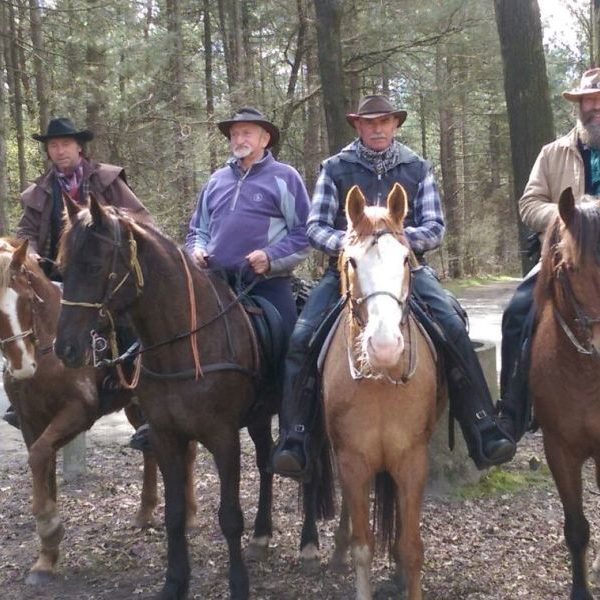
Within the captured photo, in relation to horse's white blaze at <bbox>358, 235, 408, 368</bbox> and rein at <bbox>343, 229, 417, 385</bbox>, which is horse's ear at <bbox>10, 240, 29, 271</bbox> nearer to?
rein at <bbox>343, 229, 417, 385</bbox>

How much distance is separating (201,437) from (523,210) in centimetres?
245

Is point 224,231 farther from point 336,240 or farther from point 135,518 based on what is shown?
point 135,518

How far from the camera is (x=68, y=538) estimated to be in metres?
5.52

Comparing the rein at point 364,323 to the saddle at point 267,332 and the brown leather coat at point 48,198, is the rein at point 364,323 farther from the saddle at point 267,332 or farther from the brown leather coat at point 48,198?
the brown leather coat at point 48,198

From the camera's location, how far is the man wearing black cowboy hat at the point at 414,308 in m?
4.17

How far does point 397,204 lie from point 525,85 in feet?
15.9

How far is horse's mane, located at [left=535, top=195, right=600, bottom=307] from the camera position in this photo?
3471 millimetres

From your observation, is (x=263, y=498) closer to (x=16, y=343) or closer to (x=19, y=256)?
(x=16, y=343)

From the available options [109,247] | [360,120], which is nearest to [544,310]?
[360,120]

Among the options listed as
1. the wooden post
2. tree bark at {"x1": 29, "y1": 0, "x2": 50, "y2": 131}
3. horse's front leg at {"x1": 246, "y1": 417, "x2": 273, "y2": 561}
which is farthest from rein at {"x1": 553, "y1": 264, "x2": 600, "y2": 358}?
tree bark at {"x1": 29, "y1": 0, "x2": 50, "y2": 131}

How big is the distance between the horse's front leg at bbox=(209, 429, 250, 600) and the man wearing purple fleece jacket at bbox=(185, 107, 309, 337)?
0.98 metres

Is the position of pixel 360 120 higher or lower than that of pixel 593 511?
higher

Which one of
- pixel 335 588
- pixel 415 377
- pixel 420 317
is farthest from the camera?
pixel 335 588

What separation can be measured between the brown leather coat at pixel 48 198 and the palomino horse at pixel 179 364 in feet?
4.28
